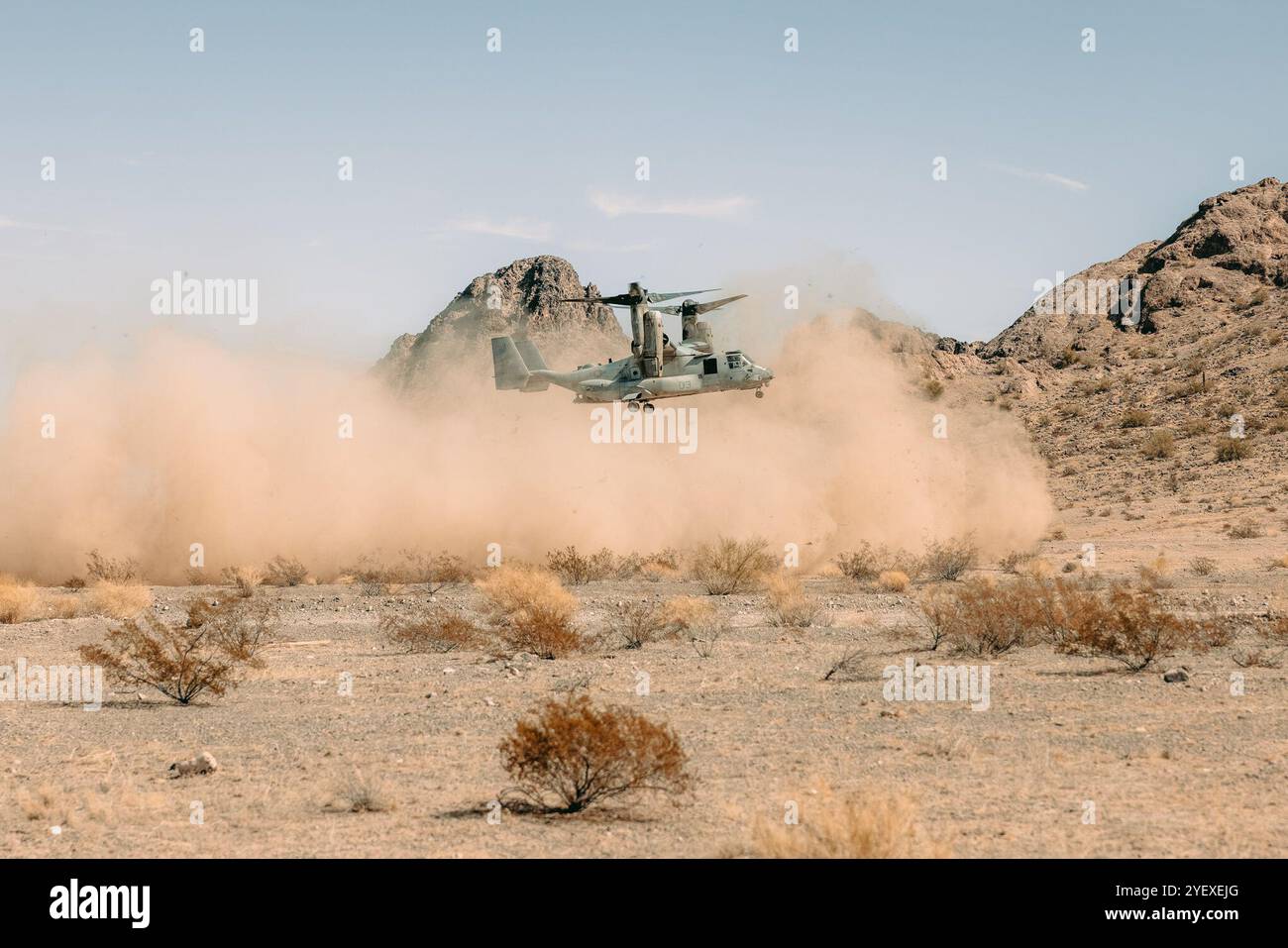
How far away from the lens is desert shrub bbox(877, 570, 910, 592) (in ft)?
109

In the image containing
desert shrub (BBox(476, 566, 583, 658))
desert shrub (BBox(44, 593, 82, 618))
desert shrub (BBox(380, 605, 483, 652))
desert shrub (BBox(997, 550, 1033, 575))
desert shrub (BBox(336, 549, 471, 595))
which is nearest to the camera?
desert shrub (BBox(476, 566, 583, 658))

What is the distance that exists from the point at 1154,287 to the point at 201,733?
229 feet

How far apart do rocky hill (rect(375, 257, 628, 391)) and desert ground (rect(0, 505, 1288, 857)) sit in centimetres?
4937

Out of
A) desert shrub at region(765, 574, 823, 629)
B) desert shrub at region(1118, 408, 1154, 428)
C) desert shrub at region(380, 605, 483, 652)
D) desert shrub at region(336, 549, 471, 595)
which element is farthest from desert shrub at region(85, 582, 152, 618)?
desert shrub at region(1118, 408, 1154, 428)

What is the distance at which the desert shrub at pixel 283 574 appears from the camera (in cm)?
3781

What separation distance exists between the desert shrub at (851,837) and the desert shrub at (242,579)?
25.8 meters

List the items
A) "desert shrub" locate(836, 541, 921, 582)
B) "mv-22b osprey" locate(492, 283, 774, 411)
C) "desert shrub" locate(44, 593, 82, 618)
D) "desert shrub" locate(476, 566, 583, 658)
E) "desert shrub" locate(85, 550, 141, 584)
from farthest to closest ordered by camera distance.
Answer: "desert shrub" locate(85, 550, 141, 584)
"desert shrub" locate(836, 541, 921, 582)
"mv-22b osprey" locate(492, 283, 774, 411)
"desert shrub" locate(44, 593, 82, 618)
"desert shrub" locate(476, 566, 583, 658)

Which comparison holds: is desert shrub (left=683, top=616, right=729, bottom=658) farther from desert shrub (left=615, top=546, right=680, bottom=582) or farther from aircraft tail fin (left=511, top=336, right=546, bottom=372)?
aircraft tail fin (left=511, top=336, right=546, bottom=372)

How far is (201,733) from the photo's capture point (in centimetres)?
1555

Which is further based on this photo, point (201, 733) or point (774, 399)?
point (774, 399)

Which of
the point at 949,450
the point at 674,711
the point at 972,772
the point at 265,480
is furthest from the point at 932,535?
the point at 972,772
